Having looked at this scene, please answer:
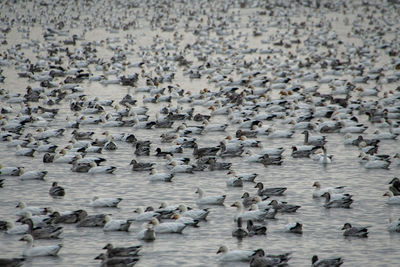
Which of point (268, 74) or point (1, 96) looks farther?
point (268, 74)

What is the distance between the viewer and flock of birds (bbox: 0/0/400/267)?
19.6 meters

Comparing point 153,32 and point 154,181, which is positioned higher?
point 153,32

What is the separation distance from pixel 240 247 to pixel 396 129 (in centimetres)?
1474

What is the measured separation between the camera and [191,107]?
3684cm

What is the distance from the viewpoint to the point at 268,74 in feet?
157

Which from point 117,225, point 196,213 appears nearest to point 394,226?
point 196,213

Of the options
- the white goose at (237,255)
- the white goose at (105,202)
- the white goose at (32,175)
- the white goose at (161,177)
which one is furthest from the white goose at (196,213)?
the white goose at (32,175)

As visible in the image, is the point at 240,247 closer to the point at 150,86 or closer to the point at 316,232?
the point at 316,232

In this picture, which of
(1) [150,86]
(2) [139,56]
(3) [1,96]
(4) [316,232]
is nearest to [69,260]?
(4) [316,232]

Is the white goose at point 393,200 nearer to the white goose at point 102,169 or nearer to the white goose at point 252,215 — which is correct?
the white goose at point 252,215

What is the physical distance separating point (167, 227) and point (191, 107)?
18.7m

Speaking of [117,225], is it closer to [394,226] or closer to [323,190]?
[323,190]

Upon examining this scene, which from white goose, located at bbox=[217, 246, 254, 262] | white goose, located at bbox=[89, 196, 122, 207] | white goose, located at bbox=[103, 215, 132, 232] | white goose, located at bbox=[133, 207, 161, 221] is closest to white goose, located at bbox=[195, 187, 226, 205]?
white goose, located at bbox=[133, 207, 161, 221]

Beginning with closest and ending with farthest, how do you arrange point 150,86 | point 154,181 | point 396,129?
point 154,181 → point 396,129 → point 150,86
